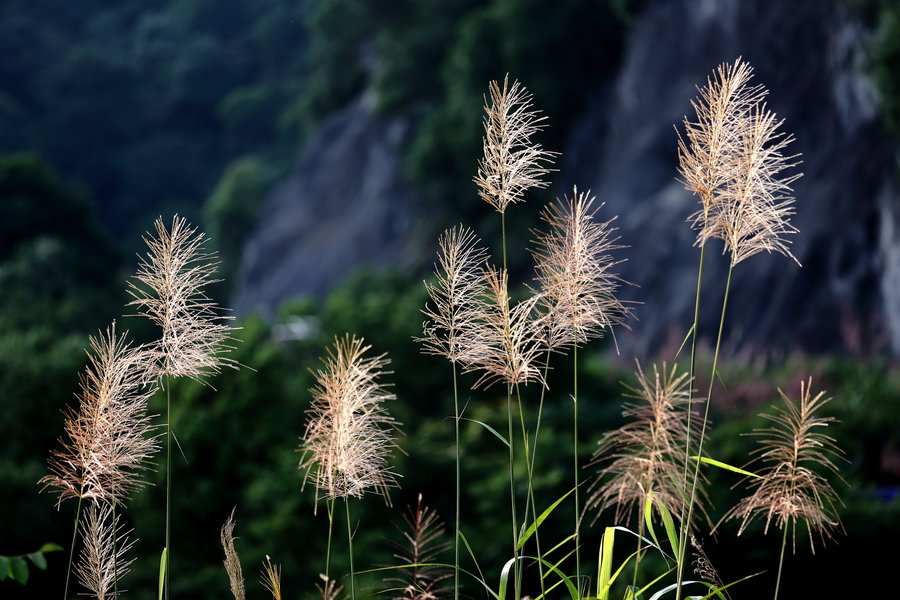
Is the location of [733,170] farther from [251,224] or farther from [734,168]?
[251,224]

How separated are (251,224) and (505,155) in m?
35.5

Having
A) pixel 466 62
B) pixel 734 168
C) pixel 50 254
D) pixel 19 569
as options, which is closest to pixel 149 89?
pixel 466 62

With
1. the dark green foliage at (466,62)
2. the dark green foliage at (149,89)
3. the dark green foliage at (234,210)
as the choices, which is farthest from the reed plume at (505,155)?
the dark green foliage at (149,89)

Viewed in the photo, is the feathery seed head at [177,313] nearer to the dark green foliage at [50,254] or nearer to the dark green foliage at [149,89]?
the dark green foliage at [50,254]

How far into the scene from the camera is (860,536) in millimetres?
4711

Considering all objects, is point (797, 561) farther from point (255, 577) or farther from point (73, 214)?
point (73, 214)

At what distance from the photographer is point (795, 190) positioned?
11.7 meters

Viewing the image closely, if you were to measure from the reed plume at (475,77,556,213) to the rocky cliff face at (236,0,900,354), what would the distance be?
33.0 feet

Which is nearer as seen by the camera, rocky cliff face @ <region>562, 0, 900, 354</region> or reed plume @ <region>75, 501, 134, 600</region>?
reed plume @ <region>75, 501, 134, 600</region>

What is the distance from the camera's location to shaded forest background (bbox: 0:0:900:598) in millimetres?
5652

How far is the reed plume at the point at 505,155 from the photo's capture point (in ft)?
5.09

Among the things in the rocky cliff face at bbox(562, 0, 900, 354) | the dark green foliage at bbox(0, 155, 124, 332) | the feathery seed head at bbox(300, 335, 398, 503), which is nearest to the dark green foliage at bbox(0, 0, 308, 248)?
the dark green foliage at bbox(0, 155, 124, 332)

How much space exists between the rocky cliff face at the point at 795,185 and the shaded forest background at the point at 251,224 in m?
0.76

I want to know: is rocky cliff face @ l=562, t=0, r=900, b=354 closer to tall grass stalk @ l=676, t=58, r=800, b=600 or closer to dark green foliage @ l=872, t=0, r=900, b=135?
dark green foliage @ l=872, t=0, r=900, b=135
